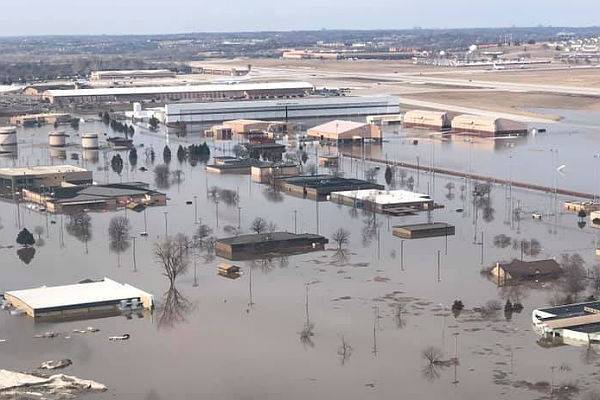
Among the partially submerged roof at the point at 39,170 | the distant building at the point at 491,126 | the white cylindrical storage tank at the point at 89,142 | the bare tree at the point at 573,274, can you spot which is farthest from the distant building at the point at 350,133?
the bare tree at the point at 573,274

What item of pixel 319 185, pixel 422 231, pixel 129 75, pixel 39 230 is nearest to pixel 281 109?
pixel 319 185

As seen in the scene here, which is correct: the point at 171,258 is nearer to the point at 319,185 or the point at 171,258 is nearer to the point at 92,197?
the point at 92,197

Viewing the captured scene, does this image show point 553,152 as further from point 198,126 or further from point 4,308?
point 4,308

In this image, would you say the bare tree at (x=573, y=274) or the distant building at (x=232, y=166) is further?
the distant building at (x=232, y=166)

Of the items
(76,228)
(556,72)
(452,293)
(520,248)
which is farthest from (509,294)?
(556,72)

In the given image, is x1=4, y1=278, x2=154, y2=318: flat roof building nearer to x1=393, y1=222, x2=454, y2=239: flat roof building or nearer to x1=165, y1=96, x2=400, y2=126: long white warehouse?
x1=393, y1=222, x2=454, y2=239: flat roof building

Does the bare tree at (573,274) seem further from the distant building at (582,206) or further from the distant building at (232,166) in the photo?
the distant building at (232,166)
